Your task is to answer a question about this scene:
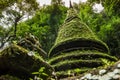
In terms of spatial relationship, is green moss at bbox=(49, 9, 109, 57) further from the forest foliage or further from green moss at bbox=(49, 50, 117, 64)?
the forest foliage

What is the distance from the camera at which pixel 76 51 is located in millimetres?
17094

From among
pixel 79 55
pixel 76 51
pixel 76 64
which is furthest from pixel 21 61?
pixel 76 51

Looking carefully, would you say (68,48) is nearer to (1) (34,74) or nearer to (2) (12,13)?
(1) (34,74)

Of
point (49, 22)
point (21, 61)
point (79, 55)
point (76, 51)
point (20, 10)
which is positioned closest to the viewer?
point (21, 61)

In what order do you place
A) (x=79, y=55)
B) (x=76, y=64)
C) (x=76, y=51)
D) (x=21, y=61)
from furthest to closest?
(x=76, y=51) → (x=79, y=55) → (x=76, y=64) → (x=21, y=61)

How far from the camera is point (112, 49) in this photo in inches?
1412

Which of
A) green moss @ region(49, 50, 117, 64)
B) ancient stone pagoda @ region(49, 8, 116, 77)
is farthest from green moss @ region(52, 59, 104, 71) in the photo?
green moss @ region(49, 50, 117, 64)

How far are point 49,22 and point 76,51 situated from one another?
101 ft

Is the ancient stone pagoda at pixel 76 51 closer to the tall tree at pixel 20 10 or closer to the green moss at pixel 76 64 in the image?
the green moss at pixel 76 64

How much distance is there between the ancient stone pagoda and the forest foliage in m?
10.8

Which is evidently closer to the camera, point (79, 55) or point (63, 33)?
point (79, 55)

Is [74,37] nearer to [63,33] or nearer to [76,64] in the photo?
[63,33]

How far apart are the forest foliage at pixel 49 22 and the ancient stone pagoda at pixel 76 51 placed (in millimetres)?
10789


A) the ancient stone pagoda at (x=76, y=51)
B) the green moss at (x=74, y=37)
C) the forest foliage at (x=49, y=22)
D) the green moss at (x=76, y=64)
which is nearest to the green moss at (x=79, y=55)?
the ancient stone pagoda at (x=76, y=51)
